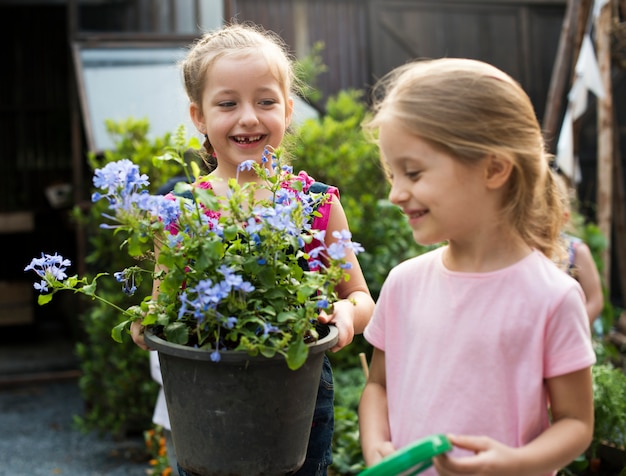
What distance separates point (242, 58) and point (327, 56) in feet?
20.6

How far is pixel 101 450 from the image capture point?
15.3 feet

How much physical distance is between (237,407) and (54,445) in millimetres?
3740

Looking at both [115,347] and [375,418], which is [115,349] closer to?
[115,347]

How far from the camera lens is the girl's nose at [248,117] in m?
1.83

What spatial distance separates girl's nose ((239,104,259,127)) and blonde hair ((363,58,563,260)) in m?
0.43

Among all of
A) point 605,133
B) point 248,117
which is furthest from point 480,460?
point 605,133

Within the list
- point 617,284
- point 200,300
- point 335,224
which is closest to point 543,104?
point 617,284

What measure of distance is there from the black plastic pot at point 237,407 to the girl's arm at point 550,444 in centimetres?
31

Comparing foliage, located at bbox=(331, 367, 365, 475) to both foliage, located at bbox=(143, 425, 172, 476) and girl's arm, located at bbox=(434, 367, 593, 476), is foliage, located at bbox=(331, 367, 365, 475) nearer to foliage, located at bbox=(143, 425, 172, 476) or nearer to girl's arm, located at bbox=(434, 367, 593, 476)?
foliage, located at bbox=(143, 425, 172, 476)

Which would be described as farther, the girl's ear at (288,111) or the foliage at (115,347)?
the foliage at (115,347)

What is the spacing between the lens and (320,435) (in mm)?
1849

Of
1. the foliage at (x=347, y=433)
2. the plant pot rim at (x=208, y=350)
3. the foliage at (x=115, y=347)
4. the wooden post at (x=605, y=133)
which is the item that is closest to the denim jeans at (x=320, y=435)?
the plant pot rim at (x=208, y=350)

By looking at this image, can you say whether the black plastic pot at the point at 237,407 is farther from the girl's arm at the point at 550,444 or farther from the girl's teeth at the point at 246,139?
the girl's teeth at the point at 246,139

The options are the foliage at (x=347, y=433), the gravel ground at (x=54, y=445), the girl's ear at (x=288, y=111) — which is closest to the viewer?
the girl's ear at (x=288, y=111)
